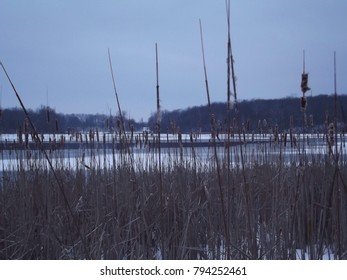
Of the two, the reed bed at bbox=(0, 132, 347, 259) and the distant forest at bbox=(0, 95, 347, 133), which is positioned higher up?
the distant forest at bbox=(0, 95, 347, 133)

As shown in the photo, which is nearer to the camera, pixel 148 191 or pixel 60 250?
pixel 60 250

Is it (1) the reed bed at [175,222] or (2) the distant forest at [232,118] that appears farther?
(2) the distant forest at [232,118]

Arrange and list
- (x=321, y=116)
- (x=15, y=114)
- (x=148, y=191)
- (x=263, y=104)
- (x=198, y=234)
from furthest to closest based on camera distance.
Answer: (x=263, y=104)
(x=321, y=116)
(x=15, y=114)
(x=148, y=191)
(x=198, y=234)

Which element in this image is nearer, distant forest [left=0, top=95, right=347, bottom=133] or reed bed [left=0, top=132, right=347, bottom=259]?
reed bed [left=0, top=132, right=347, bottom=259]

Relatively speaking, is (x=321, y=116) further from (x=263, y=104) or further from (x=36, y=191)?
(x=36, y=191)

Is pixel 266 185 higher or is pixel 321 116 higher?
pixel 321 116

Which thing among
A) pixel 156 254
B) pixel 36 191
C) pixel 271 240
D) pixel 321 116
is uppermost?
pixel 321 116

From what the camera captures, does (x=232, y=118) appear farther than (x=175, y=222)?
Yes

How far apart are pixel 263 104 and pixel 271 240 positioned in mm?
3957

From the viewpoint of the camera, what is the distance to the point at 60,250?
2.17 m

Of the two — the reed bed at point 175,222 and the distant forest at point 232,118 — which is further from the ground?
the distant forest at point 232,118
